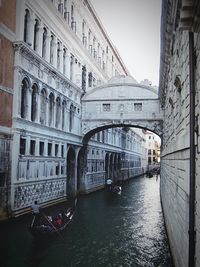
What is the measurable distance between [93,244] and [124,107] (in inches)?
459

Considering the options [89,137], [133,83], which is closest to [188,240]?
[133,83]

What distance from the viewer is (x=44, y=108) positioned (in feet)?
49.2

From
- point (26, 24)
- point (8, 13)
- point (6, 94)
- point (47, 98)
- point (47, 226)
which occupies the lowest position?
point (47, 226)

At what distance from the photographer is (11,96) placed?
12.0 metres

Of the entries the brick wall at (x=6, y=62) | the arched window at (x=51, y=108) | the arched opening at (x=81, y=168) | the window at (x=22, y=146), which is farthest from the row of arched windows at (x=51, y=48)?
the arched opening at (x=81, y=168)

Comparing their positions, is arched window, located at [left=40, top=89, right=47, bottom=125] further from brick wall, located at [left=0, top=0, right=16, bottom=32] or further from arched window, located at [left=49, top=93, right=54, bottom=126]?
brick wall, located at [left=0, top=0, right=16, bottom=32]

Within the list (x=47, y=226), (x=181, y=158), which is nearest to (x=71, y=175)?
(x=47, y=226)

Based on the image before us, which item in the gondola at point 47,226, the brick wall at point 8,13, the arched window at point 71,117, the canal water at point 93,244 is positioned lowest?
the canal water at point 93,244

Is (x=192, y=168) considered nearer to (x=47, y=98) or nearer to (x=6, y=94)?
(x=6, y=94)

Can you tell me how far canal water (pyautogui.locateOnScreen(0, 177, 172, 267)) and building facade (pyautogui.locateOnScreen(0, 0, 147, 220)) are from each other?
89.8 inches

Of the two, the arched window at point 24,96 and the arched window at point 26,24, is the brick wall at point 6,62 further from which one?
the arched window at point 26,24

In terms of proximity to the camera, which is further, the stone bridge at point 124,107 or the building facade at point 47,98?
the stone bridge at point 124,107

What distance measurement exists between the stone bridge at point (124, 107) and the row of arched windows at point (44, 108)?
2015 millimetres

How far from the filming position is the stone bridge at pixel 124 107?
19562 mm
